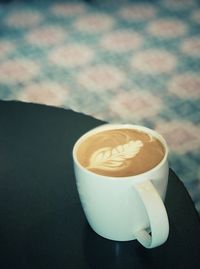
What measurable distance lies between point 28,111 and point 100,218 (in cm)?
26

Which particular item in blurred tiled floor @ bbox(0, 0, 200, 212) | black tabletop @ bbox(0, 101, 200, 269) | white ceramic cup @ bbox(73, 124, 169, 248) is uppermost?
white ceramic cup @ bbox(73, 124, 169, 248)

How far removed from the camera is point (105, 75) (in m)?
1.81

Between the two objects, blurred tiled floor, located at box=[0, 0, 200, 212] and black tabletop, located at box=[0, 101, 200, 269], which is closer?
black tabletop, located at box=[0, 101, 200, 269]

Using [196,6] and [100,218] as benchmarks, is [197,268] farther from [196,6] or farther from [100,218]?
[196,6]

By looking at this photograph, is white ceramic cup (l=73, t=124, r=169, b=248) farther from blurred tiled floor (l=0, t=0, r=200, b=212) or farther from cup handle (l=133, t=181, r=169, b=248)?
blurred tiled floor (l=0, t=0, r=200, b=212)

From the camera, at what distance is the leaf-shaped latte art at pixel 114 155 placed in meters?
0.42

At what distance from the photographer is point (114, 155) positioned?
43 cm

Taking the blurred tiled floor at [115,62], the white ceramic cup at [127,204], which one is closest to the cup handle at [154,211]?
the white ceramic cup at [127,204]

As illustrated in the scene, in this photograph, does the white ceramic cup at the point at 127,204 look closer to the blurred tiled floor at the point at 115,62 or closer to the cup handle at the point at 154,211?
the cup handle at the point at 154,211

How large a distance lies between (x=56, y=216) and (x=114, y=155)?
0.09 m

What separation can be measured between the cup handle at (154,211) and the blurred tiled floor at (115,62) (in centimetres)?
81

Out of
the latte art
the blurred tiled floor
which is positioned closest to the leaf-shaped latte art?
the latte art

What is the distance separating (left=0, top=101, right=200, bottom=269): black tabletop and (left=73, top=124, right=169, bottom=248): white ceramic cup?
0.06 feet

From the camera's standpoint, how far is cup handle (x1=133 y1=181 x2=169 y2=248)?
1.19 ft
